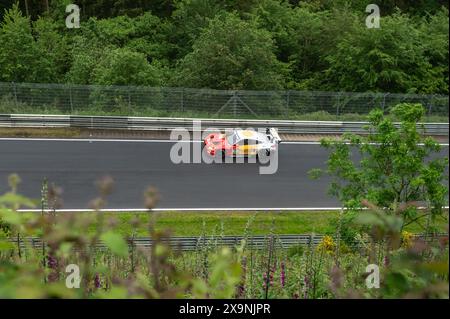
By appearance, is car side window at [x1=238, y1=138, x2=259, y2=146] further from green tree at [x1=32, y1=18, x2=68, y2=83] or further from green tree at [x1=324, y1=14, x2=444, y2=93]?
green tree at [x1=32, y1=18, x2=68, y2=83]

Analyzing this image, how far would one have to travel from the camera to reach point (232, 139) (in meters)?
22.0

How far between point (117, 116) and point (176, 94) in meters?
2.65

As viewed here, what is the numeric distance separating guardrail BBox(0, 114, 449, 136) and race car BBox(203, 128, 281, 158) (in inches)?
104

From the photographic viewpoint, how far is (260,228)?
16.2 meters

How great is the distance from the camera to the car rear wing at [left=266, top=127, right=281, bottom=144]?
2277cm

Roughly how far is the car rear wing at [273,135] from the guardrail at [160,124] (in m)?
1.48

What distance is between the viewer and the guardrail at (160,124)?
2388cm

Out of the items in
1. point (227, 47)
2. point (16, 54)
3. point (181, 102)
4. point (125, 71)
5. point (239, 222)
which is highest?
point (227, 47)

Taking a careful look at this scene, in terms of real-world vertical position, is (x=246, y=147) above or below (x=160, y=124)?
below

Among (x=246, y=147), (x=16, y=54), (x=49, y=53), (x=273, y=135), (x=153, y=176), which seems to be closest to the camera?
(x=153, y=176)

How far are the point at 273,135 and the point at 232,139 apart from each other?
1.97m

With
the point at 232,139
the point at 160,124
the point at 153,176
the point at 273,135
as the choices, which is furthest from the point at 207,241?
the point at 160,124

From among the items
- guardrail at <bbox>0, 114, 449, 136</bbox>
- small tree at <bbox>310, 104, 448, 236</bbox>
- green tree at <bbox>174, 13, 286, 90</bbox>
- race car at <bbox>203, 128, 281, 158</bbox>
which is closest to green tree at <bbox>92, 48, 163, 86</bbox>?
green tree at <bbox>174, 13, 286, 90</bbox>

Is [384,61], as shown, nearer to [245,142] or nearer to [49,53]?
[245,142]
